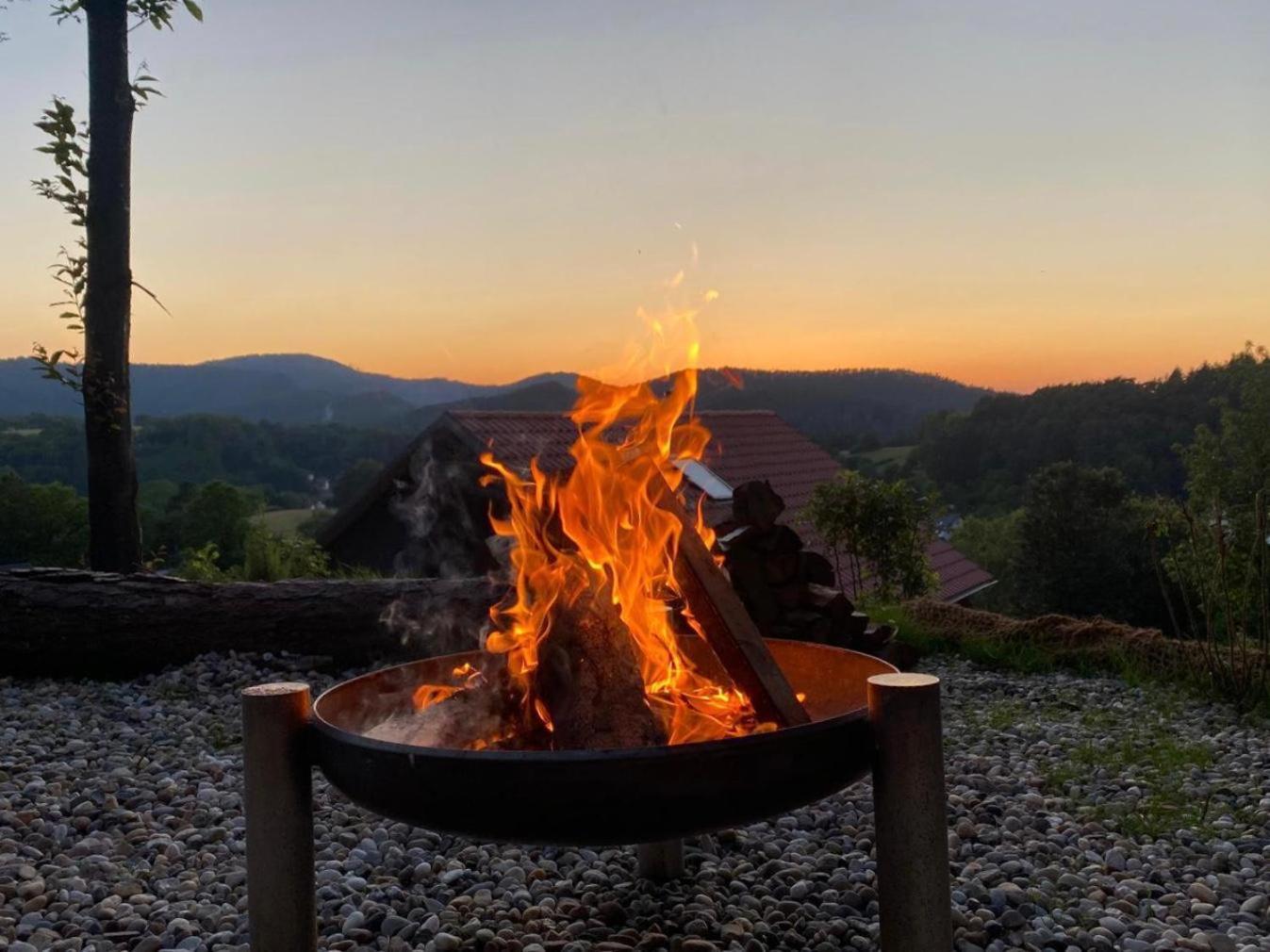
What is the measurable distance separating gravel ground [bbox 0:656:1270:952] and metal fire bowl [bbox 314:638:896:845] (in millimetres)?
974

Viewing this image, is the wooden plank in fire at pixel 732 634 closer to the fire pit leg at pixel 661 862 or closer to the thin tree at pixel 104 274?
the fire pit leg at pixel 661 862

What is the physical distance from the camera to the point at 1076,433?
3338 cm

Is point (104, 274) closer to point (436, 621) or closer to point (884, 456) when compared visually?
point (436, 621)

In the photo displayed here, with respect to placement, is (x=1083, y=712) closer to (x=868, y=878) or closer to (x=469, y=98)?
(x=868, y=878)

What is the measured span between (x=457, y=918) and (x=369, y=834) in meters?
0.84

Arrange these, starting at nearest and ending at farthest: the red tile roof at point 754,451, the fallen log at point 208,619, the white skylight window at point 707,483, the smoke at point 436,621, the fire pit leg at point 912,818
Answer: the fire pit leg at point 912,818, the fallen log at point 208,619, the smoke at point 436,621, the red tile roof at point 754,451, the white skylight window at point 707,483

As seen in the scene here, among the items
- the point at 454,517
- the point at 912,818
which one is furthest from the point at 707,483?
the point at 912,818

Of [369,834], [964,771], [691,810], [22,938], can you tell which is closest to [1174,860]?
[964,771]

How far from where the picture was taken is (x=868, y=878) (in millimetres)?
3033

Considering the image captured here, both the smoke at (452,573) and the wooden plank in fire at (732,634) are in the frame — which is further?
the smoke at (452,573)

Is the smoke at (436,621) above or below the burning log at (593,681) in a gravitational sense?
below

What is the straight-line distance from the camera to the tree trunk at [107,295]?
287 inches

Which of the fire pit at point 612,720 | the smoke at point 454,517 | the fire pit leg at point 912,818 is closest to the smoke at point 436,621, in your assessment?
the smoke at point 454,517

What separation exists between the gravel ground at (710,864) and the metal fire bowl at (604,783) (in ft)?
3.19
